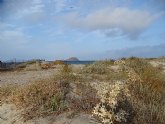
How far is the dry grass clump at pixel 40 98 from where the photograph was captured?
37.4 ft

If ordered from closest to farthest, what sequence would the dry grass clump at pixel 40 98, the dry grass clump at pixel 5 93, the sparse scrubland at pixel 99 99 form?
the sparse scrubland at pixel 99 99, the dry grass clump at pixel 40 98, the dry grass clump at pixel 5 93

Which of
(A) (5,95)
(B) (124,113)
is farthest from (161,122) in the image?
(A) (5,95)

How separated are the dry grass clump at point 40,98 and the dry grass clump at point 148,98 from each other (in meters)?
2.04

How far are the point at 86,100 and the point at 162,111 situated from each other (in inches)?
80.6

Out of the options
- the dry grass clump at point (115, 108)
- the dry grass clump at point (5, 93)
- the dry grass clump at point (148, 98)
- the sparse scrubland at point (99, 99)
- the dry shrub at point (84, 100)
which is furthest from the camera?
the dry grass clump at point (5, 93)

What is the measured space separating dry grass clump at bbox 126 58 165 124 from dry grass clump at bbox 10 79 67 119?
204cm

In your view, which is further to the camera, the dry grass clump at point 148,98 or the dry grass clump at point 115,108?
the dry grass clump at point 148,98

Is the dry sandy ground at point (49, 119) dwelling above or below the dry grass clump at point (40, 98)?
below

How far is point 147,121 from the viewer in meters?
10.6

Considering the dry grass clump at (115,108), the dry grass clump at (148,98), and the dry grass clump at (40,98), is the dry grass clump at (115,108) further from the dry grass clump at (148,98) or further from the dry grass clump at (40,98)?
the dry grass clump at (40,98)

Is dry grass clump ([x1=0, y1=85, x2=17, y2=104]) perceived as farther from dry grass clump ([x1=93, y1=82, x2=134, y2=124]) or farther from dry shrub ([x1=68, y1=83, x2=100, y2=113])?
dry grass clump ([x1=93, y1=82, x2=134, y2=124])

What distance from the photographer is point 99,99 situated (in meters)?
11.3

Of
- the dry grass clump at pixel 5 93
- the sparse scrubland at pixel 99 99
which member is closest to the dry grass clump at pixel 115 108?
the sparse scrubland at pixel 99 99

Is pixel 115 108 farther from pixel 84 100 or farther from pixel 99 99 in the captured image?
pixel 84 100
